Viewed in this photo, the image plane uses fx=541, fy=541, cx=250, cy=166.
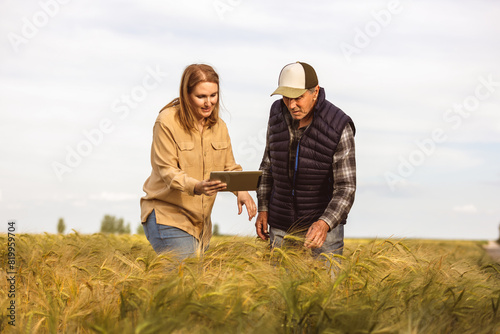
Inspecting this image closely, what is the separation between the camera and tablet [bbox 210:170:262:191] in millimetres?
4535

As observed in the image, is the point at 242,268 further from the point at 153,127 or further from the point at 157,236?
the point at 153,127

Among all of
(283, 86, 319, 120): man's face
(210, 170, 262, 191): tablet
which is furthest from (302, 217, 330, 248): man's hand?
(283, 86, 319, 120): man's face

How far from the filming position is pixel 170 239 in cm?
506

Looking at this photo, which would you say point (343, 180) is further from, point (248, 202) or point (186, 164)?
point (186, 164)

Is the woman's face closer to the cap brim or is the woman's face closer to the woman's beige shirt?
the woman's beige shirt

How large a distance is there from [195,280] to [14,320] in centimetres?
155

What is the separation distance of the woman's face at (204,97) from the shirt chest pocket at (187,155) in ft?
1.06

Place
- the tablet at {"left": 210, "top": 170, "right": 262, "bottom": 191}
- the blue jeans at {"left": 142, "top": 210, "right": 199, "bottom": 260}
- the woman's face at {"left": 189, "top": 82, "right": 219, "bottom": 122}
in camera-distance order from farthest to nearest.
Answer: the blue jeans at {"left": 142, "top": 210, "right": 199, "bottom": 260}, the woman's face at {"left": 189, "top": 82, "right": 219, "bottom": 122}, the tablet at {"left": 210, "top": 170, "right": 262, "bottom": 191}

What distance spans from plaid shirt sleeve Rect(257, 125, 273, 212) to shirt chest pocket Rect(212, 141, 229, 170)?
1.34 ft

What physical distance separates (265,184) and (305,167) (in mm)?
623

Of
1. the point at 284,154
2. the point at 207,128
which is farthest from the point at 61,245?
the point at 284,154

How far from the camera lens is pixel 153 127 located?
5062mm

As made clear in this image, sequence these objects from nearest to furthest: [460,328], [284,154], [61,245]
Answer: [460,328], [284,154], [61,245]

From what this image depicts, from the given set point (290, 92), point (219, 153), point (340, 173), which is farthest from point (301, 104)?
point (219, 153)
